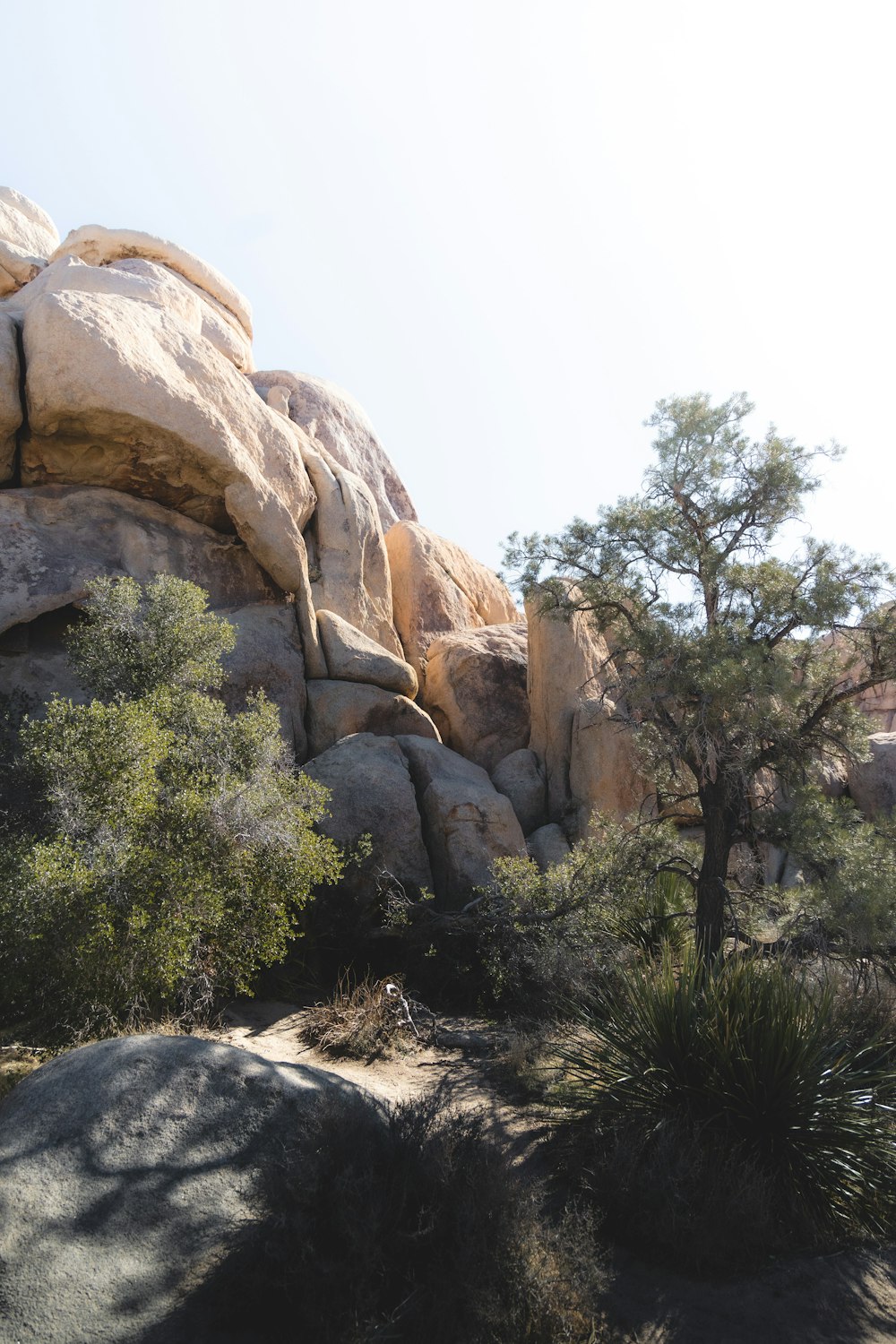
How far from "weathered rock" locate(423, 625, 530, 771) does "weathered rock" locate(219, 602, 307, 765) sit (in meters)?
3.64

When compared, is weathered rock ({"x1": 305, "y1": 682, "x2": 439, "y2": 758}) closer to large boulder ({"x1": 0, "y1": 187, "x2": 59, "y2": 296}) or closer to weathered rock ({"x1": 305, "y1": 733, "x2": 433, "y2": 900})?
weathered rock ({"x1": 305, "y1": 733, "x2": 433, "y2": 900})

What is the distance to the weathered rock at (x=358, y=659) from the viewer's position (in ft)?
53.8

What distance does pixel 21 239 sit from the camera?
2884cm

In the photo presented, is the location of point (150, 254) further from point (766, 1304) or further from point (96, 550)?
point (766, 1304)

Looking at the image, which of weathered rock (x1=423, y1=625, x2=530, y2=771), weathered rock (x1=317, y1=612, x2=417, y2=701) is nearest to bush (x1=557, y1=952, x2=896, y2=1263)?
weathered rock (x1=317, y1=612, x2=417, y2=701)

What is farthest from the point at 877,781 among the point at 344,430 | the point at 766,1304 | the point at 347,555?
the point at 344,430

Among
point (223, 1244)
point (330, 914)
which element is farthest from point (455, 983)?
point (223, 1244)

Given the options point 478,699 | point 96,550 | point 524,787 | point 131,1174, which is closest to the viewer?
point 131,1174

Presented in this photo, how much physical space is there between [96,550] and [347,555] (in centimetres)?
582

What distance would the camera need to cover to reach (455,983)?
11.5m

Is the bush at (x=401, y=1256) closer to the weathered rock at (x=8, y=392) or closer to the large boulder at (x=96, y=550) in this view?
the large boulder at (x=96, y=550)

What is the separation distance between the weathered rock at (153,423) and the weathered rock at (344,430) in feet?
23.3

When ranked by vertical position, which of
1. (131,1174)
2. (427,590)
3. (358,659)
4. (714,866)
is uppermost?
(427,590)

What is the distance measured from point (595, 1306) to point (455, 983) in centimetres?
673
